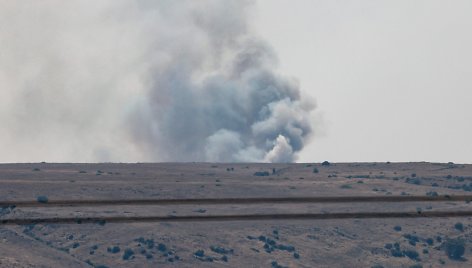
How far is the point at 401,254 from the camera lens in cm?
15888

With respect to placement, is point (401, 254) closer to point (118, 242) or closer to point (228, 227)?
point (228, 227)

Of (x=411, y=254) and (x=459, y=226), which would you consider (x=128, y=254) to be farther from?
(x=459, y=226)

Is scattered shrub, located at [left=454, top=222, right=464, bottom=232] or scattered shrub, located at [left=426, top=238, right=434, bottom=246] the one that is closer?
scattered shrub, located at [left=426, top=238, right=434, bottom=246]

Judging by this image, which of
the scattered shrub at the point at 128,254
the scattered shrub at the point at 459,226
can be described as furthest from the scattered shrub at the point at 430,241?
the scattered shrub at the point at 128,254

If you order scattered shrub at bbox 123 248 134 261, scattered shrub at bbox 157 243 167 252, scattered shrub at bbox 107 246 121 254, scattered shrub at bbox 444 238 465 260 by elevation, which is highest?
scattered shrub at bbox 444 238 465 260

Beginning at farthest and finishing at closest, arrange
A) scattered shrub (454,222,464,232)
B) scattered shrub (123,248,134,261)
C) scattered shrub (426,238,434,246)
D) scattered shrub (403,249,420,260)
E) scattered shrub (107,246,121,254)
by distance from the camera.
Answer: scattered shrub (454,222,464,232) < scattered shrub (426,238,434,246) < scattered shrub (403,249,420,260) < scattered shrub (107,246,121,254) < scattered shrub (123,248,134,261)

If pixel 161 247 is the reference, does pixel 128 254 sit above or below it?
below

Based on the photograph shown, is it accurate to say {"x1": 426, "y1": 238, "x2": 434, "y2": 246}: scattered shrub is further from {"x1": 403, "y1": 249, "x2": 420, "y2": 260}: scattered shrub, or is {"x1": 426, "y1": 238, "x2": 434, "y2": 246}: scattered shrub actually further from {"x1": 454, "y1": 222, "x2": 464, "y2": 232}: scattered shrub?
{"x1": 454, "y1": 222, "x2": 464, "y2": 232}: scattered shrub

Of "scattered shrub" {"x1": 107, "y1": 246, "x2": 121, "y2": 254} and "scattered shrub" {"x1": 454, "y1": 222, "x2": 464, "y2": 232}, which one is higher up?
"scattered shrub" {"x1": 454, "y1": 222, "x2": 464, "y2": 232}

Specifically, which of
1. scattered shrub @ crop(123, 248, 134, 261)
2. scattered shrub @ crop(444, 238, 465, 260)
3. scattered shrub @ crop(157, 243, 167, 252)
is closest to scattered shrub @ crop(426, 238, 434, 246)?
scattered shrub @ crop(444, 238, 465, 260)

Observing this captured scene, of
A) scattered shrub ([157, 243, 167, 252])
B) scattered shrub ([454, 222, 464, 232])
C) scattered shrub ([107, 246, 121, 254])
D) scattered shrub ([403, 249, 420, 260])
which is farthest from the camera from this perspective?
scattered shrub ([454, 222, 464, 232])

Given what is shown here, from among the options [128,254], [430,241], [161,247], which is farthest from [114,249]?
[430,241]

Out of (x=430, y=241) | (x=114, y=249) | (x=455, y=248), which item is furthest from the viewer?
(x=430, y=241)

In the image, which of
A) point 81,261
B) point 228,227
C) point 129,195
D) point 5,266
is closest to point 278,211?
point 228,227
